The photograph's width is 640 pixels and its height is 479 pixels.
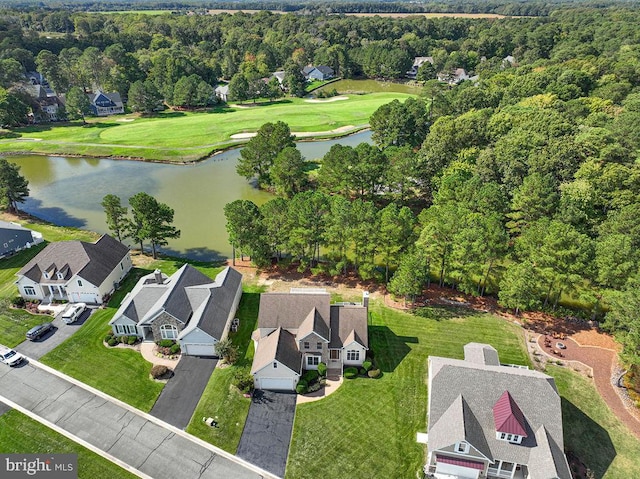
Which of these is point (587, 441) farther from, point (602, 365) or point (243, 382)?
point (243, 382)

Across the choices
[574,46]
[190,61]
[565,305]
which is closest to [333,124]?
[190,61]

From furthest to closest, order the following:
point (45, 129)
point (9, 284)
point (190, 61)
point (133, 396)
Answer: point (190, 61)
point (45, 129)
point (9, 284)
point (133, 396)

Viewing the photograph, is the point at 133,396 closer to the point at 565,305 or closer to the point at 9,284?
the point at 9,284

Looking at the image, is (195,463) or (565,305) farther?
(565,305)

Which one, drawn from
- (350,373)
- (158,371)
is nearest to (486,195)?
(350,373)

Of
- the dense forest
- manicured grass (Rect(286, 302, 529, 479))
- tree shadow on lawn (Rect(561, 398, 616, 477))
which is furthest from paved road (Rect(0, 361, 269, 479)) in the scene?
tree shadow on lawn (Rect(561, 398, 616, 477))

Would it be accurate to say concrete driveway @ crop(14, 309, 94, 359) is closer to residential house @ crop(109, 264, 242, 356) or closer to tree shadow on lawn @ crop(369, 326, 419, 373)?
residential house @ crop(109, 264, 242, 356)
